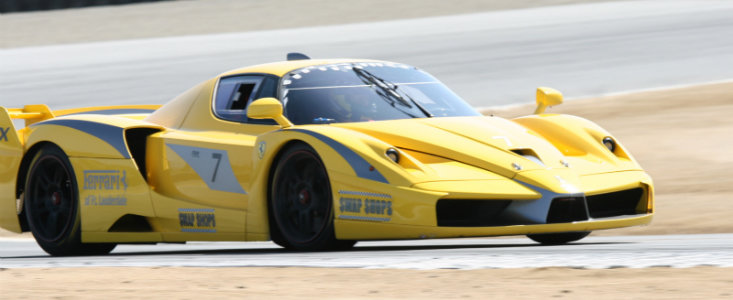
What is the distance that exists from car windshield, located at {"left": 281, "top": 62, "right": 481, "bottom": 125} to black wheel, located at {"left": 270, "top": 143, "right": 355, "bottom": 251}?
462 millimetres

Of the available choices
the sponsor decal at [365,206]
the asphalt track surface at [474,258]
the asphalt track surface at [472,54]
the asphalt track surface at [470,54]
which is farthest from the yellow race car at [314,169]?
the asphalt track surface at [472,54]

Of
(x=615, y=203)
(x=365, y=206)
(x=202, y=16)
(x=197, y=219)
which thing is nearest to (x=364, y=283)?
(x=365, y=206)

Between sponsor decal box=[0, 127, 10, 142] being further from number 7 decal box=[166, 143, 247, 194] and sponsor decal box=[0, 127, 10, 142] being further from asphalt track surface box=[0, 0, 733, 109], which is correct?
asphalt track surface box=[0, 0, 733, 109]

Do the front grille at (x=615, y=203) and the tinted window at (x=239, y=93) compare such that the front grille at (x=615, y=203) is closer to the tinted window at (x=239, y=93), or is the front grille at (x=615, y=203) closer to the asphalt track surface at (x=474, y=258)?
the asphalt track surface at (x=474, y=258)

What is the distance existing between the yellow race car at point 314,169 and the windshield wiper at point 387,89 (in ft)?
0.06

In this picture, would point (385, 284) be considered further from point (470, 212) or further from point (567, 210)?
point (567, 210)

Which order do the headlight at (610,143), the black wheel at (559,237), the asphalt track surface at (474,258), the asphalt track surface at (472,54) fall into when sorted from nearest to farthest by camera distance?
the asphalt track surface at (474,258) → the headlight at (610,143) → the black wheel at (559,237) → the asphalt track surface at (472,54)

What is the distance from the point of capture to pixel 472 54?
80.9 feet

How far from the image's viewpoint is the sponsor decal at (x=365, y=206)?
7.07 metres

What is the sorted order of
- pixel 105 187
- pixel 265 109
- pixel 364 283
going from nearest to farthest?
pixel 364 283 → pixel 265 109 → pixel 105 187

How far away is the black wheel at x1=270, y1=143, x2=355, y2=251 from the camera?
7312mm

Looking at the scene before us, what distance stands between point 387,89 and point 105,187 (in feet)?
6.89

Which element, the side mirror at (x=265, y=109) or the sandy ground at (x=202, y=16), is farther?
the sandy ground at (x=202, y=16)

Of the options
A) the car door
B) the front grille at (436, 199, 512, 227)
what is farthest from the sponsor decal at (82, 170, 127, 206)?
the front grille at (436, 199, 512, 227)
